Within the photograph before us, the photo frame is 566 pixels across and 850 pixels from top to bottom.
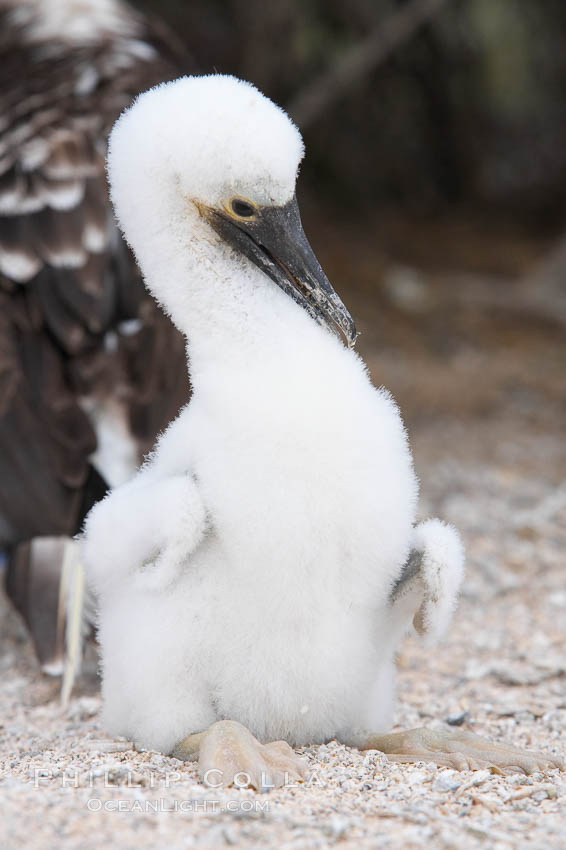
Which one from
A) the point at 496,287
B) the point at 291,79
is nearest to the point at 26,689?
the point at 291,79

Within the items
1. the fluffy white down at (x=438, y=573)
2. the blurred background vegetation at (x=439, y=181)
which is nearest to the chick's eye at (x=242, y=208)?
the fluffy white down at (x=438, y=573)

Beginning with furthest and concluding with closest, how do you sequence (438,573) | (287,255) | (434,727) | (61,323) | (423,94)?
1. (423,94)
2. (61,323)
3. (434,727)
4. (287,255)
5. (438,573)

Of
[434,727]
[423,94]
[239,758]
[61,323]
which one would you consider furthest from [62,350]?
[423,94]

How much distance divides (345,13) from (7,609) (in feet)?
16.3

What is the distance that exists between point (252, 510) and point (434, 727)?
1.01 metres

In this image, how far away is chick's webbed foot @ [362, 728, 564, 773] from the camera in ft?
8.74

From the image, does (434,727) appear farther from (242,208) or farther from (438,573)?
(242,208)

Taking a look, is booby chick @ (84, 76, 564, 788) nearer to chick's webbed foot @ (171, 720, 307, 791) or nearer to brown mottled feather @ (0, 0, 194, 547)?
chick's webbed foot @ (171, 720, 307, 791)

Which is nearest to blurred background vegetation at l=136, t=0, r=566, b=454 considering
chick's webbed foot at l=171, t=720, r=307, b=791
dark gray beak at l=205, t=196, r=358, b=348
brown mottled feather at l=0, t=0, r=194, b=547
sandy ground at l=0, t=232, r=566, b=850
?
sandy ground at l=0, t=232, r=566, b=850

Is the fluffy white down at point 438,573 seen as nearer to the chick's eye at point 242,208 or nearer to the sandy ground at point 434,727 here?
the sandy ground at point 434,727

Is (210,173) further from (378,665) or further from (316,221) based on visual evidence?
(316,221)

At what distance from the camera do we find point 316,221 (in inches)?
451

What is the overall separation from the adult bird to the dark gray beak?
110 centimetres

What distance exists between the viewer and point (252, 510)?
8.22ft
